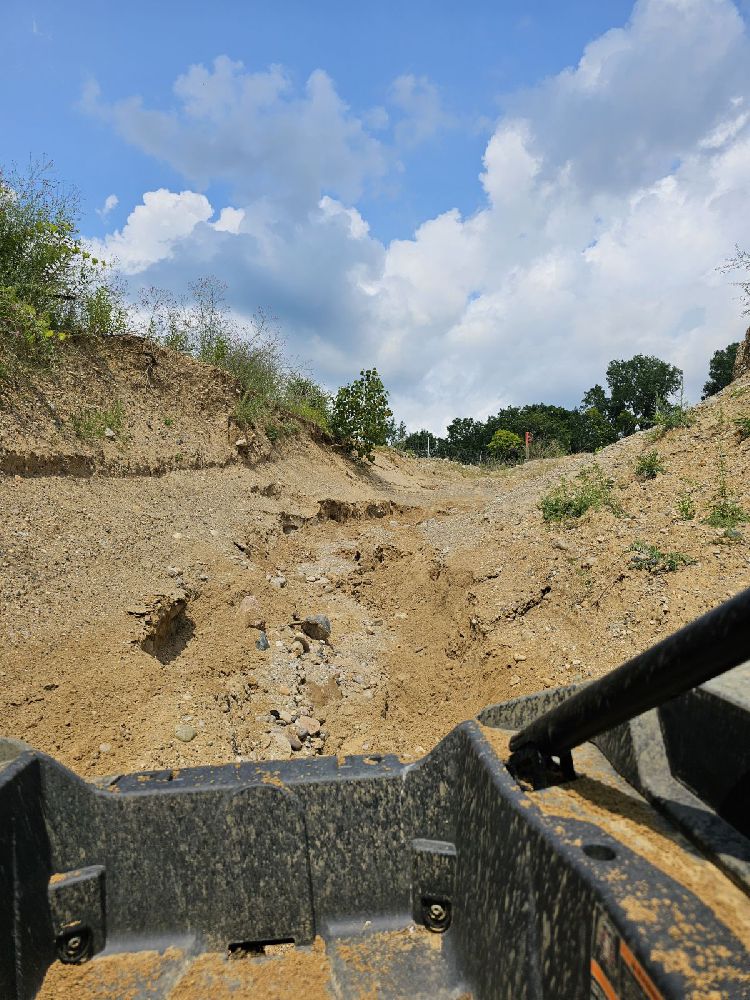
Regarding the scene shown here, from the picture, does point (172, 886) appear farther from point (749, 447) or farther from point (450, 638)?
point (749, 447)

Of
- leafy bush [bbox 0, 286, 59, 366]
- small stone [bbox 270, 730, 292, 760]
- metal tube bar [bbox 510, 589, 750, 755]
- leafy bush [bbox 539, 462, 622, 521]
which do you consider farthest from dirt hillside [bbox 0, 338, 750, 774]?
metal tube bar [bbox 510, 589, 750, 755]

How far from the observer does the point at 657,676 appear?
1.29 metres

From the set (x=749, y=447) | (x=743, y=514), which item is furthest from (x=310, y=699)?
(x=749, y=447)

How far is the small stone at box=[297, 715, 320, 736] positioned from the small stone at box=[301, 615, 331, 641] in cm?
117

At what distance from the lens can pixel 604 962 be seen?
117 centimetres

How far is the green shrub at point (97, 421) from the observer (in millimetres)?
6566

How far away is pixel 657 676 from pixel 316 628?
172 inches

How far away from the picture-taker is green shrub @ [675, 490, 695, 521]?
5.38 m

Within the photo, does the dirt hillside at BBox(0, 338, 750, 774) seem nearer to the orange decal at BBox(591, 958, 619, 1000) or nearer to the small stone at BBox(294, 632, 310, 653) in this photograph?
the small stone at BBox(294, 632, 310, 653)

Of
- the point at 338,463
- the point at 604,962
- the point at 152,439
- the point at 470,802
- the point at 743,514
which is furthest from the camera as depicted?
the point at 338,463

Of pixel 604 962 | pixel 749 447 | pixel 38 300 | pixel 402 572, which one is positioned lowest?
pixel 604 962

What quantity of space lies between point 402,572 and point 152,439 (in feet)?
11.9

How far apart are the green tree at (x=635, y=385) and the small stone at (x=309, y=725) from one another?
2126 inches

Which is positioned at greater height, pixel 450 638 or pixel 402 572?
pixel 402 572
